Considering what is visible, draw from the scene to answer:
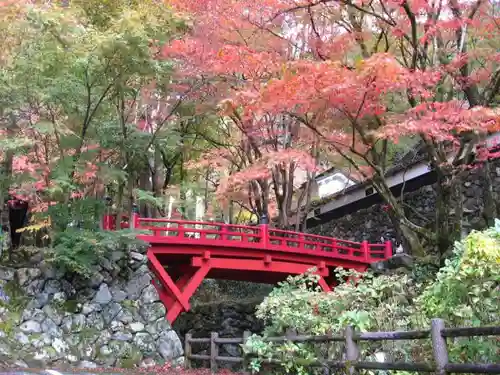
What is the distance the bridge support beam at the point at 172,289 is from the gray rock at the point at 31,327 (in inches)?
122

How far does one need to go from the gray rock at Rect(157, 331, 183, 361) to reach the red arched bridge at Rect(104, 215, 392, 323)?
66cm

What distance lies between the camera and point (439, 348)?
Answer: 4.58 metres

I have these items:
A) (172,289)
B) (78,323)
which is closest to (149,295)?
(172,289)

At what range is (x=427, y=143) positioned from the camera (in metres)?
10.1

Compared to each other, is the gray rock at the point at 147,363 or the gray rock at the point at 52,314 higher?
the gray rock at the point at 52,314

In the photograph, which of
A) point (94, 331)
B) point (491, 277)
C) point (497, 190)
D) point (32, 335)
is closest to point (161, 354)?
point (94, 331)

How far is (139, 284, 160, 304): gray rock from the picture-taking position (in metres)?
12.3

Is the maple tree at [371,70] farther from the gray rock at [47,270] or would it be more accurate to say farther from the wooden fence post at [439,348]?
the gray rock at [47,270]

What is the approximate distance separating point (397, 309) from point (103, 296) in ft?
24.6

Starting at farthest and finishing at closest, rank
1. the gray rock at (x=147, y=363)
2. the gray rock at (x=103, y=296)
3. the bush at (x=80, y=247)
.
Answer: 1. the gray rock at (x=103, y=296)
2. the gray rock at (x=147, y=363)
3. the bush at (x=80, y=247)

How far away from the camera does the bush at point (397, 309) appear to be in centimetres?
472

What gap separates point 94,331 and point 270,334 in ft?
16.0

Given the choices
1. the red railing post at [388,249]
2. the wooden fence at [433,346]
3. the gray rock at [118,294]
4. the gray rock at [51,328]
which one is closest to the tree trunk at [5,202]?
the gray rock at [51,328]

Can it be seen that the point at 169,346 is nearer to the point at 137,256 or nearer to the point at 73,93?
the point at 137,256
